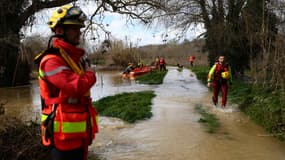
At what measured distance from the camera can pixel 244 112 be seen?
11.4 metres

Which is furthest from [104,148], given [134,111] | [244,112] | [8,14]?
[8,14]

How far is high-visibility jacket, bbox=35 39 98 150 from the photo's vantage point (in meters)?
3.17

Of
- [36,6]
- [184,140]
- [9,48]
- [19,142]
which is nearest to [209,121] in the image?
[184,140]

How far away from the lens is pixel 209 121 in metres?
10.1

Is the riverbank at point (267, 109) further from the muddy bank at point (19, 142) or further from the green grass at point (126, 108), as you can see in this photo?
the muddy bank at point (19, 142)

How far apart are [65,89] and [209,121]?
7.53 metres

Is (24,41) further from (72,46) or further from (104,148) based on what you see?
(72,46)

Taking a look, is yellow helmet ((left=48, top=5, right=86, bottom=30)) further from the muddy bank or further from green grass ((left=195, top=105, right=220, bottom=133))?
green grass ((left=195, top=105, right=220, bottom=133))

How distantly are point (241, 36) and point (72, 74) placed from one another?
60.3 feet

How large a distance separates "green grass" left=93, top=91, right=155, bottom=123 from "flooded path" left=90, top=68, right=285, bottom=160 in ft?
1.39

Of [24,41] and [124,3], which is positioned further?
[24,41]

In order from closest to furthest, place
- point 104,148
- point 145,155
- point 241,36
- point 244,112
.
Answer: point 145,155
point 104,148
point 244,112
point 241,36

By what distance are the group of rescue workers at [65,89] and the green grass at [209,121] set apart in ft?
20.0

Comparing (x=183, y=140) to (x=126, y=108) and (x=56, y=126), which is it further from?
(x=56, y=126)
